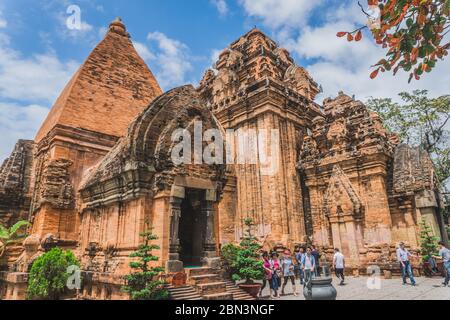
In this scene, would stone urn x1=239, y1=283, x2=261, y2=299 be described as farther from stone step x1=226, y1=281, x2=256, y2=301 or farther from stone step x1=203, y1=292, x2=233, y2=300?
stone step x1=203, y1=292, x2=233, y2=300

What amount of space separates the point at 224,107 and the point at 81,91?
27.1 ft

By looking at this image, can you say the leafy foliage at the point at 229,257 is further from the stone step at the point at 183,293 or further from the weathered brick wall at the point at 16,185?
the weathered brick wall at the point at 16,185

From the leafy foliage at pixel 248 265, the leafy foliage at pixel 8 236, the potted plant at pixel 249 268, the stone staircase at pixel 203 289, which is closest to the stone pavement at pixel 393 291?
the potted plant at pixel 249 268

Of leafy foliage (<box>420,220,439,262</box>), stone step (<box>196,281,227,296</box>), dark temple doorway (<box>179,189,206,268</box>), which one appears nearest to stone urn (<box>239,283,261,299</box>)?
stone step (<box>196,281,227,296</box>)

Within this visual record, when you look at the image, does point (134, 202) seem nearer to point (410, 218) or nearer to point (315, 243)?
point (315, 243)

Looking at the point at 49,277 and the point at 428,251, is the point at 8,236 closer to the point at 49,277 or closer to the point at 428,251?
the point at 49,277

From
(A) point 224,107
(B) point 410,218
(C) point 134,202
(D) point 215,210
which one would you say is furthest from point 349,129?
(C) point 134,202

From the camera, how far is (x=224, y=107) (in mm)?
18875

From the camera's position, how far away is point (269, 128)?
53.6 feet

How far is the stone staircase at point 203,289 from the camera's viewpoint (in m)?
7.05

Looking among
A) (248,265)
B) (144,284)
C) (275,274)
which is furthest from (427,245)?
(144,284)

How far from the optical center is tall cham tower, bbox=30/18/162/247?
10.9 metres

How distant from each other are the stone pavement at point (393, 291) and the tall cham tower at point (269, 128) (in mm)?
4338

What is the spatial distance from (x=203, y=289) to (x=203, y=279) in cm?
38
